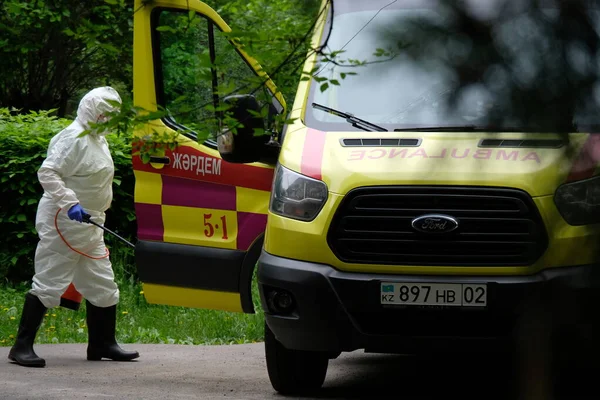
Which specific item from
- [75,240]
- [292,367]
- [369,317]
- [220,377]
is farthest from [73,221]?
[369,317]

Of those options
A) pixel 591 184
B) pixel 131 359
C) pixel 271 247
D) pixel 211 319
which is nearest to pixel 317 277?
pixel 271 247

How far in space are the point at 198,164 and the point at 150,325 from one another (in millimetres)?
3149

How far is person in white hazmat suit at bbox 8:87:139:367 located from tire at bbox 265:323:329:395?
185 cm

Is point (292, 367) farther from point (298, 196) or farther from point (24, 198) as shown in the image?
point (24, 198)

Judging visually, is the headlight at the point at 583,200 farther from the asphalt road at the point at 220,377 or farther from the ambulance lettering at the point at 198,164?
the ambulance lettering at the point at 198,164

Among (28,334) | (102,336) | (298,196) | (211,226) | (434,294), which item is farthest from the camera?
(102,336)

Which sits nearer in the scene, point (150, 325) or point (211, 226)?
point (211, 226)

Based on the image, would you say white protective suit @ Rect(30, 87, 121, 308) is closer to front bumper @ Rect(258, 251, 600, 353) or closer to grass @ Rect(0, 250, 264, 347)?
grass @ Rect(0, 250, 264, 347)

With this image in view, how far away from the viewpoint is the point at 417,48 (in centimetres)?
157

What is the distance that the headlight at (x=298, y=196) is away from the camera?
16.9ft

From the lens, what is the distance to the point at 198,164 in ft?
21.0

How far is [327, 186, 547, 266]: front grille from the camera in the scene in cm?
495

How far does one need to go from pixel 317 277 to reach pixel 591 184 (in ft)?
10.9

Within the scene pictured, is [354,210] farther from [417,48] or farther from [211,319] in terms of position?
[211,319]
